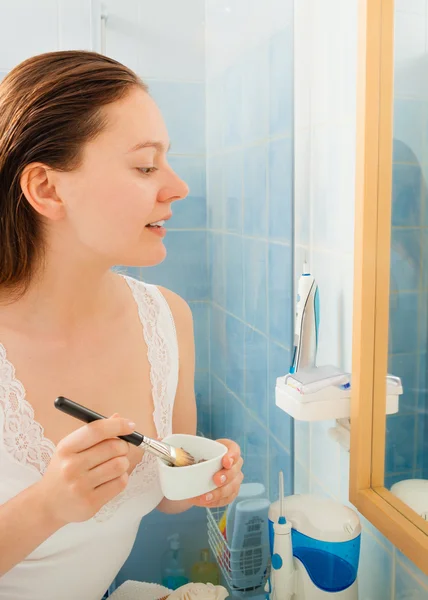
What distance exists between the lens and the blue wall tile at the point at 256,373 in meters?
1.21

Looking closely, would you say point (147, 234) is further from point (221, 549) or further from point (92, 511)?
point (221, 549)

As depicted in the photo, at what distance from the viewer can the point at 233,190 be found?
1.14m

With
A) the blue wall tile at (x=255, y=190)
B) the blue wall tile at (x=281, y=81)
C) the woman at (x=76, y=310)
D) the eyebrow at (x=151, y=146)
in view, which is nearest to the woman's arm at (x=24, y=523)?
the woman at (x=76, y=310)

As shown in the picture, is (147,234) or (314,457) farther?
(314,457)

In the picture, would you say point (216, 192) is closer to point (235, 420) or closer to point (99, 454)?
point (235, 420)

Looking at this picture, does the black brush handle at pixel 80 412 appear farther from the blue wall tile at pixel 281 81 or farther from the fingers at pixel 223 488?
the blue wall tile at pixel 281 81

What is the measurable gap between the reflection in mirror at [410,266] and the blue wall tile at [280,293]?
304 mm

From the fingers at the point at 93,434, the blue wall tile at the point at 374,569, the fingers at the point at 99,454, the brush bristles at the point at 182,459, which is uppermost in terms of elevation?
the fingers at the point at 93,434

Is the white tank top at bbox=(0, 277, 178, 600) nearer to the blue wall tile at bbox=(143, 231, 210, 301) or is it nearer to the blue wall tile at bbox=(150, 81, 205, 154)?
the blue wall tile at bbox=(143, 231, 210, 301)

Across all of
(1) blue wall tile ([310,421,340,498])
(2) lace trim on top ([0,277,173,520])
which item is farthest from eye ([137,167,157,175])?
(1) blue wall tile ([310,421,340,498])

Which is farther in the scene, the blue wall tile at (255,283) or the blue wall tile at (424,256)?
the blue wall tile at (255,283)

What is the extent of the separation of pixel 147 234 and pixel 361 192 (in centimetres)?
32

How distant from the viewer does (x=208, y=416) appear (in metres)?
1.17

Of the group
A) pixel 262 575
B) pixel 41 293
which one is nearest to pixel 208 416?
pixel 262 575
